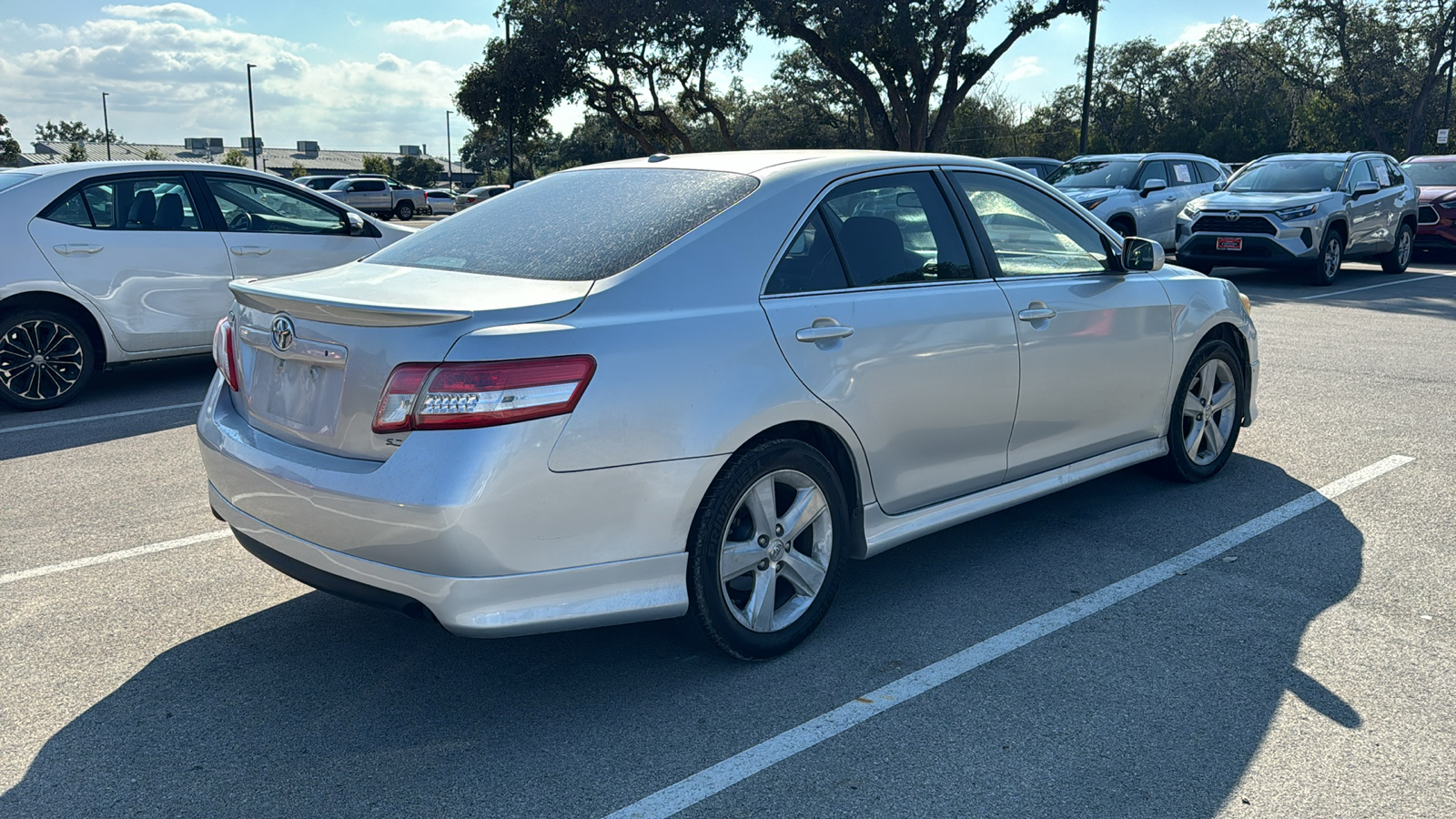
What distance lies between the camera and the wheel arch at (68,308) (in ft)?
23.5

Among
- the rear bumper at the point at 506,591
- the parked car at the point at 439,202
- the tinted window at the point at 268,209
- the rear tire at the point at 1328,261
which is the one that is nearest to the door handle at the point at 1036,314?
the rear bumper at the point at 506,591

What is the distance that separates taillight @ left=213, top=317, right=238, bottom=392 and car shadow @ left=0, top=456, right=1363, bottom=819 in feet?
2.83

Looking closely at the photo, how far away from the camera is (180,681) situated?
3.37m

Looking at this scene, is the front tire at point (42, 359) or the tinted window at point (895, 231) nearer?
the tinted window at point (895, 231)

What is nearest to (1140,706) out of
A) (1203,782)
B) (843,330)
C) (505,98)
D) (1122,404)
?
(1203,782)

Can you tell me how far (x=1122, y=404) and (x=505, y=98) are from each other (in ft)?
115

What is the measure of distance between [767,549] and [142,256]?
238 inches

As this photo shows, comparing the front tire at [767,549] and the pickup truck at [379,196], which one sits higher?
the pickup truck at [379,196]

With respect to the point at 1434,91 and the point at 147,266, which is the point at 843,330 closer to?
the point at 147,266

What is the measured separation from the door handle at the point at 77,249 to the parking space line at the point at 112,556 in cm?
363

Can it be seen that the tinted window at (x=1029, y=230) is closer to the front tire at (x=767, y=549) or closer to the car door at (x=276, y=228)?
the front tire at (x=767, y=549)

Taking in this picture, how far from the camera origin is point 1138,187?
55.5 feet

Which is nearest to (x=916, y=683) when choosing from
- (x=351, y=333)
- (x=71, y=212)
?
(x=351, y=333)

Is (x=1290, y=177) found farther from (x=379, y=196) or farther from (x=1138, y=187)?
(x=379, y=196)
